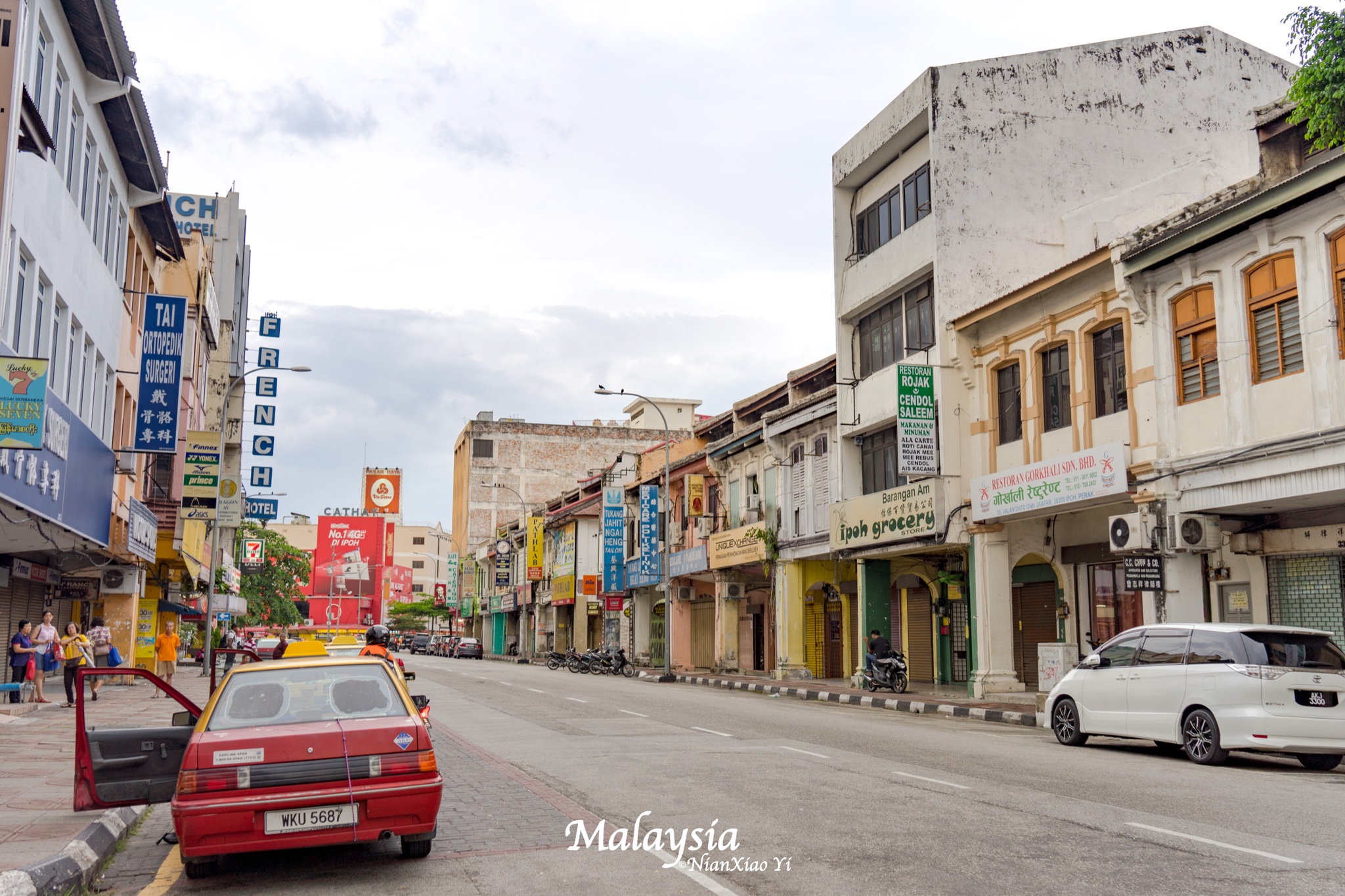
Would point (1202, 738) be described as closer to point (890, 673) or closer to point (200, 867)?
point (200, 867)

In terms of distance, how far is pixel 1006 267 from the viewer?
88.4ft

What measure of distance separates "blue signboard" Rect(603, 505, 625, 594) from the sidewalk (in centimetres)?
2517

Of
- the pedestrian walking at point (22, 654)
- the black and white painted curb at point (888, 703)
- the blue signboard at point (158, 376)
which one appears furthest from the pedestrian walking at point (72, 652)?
the black and white painted curb at point (888, 703)

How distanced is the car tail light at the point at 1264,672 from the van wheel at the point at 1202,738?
667mm

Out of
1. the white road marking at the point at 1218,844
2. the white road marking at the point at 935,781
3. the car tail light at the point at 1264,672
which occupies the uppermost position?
the car tail light at the point at 1264,672

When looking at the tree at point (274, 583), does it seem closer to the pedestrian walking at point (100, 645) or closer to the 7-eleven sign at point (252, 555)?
the 7-eleven sign at point (252, 555)

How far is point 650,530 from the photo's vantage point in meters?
46.5

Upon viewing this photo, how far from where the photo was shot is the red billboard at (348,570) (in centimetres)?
9781

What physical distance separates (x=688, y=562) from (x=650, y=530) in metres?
4.27

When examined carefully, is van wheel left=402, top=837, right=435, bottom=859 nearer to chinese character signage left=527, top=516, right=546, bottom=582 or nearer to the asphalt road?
the asphalt road

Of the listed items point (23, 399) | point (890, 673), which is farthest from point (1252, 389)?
point (23, 399)

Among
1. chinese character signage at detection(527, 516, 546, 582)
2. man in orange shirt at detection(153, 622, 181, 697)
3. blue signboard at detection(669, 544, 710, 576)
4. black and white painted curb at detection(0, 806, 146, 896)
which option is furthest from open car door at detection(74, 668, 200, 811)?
chinese character signage at detection(527, 516, 546, 582)

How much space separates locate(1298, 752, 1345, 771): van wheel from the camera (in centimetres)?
1350

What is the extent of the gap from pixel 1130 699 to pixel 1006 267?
14506 mm
